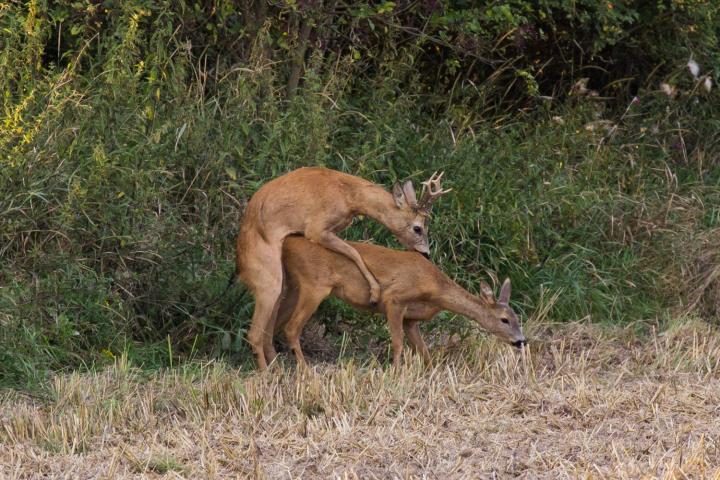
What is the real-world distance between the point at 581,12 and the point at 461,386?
5.59 m

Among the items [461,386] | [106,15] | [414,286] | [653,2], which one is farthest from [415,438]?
[653,2]

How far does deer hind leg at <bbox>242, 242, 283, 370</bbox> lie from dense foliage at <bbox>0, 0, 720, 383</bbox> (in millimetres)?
291

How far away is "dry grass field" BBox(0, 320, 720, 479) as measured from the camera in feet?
20.1

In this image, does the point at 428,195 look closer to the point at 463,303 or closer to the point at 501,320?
the point at 463,303

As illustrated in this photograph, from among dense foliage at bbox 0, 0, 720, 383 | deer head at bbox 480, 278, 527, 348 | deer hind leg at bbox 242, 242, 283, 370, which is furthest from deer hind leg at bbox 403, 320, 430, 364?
deer hind leg at bbox 242, 242, 283, 370

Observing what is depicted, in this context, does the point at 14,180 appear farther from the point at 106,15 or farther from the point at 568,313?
the point at 568,313

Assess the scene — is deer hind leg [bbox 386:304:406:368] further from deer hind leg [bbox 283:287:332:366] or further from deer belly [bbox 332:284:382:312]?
deer hind leg [bbox 283:287:332:366]

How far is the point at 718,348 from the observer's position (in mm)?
8758

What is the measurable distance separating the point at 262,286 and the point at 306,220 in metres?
0.56

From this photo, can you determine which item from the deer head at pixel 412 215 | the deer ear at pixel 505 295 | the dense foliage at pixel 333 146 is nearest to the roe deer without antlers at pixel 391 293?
the deer ear at pixel 505 295

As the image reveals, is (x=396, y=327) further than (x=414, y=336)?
No

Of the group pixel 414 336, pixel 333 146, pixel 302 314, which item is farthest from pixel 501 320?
pixel 333 146

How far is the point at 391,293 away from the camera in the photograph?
8.51 meters

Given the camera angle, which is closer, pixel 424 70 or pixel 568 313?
pixel 568 313
